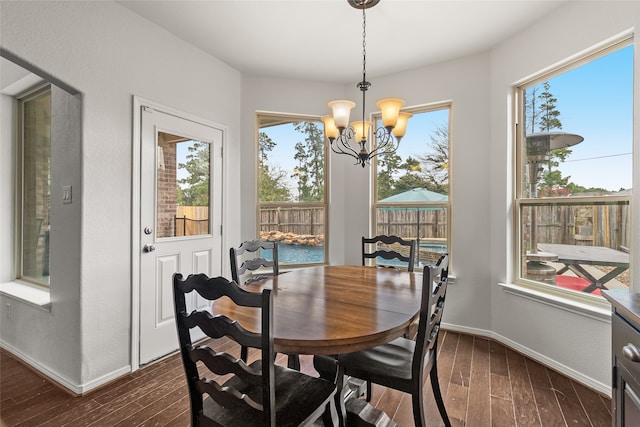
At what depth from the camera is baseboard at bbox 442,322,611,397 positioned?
6.93ft

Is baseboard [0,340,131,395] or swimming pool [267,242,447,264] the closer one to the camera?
baseboard [0,340,131,395]

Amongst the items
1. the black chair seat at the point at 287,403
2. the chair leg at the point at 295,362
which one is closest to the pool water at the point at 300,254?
the chair leg at the point at 295,362

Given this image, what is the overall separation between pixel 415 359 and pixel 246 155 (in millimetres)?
2685

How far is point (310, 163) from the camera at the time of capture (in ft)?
12.0

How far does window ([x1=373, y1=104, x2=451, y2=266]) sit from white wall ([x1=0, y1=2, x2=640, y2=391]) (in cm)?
13

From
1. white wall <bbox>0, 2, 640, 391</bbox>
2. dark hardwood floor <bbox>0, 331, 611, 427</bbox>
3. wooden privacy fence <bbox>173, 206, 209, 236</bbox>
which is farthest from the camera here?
wooden privacy fence <bbox>173, 206, 209, 236</bbox>

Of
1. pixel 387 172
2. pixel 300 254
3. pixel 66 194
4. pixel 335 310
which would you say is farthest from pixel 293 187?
pixel 335 310

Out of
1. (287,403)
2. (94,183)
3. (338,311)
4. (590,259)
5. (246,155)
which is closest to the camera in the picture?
(287,403)

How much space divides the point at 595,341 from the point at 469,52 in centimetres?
263

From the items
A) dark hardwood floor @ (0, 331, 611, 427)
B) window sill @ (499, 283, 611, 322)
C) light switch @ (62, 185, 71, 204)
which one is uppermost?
light switch @ (62, 185, 71, 204)

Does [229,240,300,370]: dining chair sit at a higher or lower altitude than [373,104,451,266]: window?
lower

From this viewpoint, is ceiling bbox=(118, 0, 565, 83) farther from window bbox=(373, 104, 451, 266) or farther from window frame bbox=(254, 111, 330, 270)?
window bbox=(373, 104, 451, 266)

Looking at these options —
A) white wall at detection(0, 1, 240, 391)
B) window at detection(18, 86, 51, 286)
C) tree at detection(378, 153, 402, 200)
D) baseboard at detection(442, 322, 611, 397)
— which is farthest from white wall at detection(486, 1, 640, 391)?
window at detection(18, 86, 51, 286)

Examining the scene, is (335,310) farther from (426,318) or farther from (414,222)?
(414,222)
